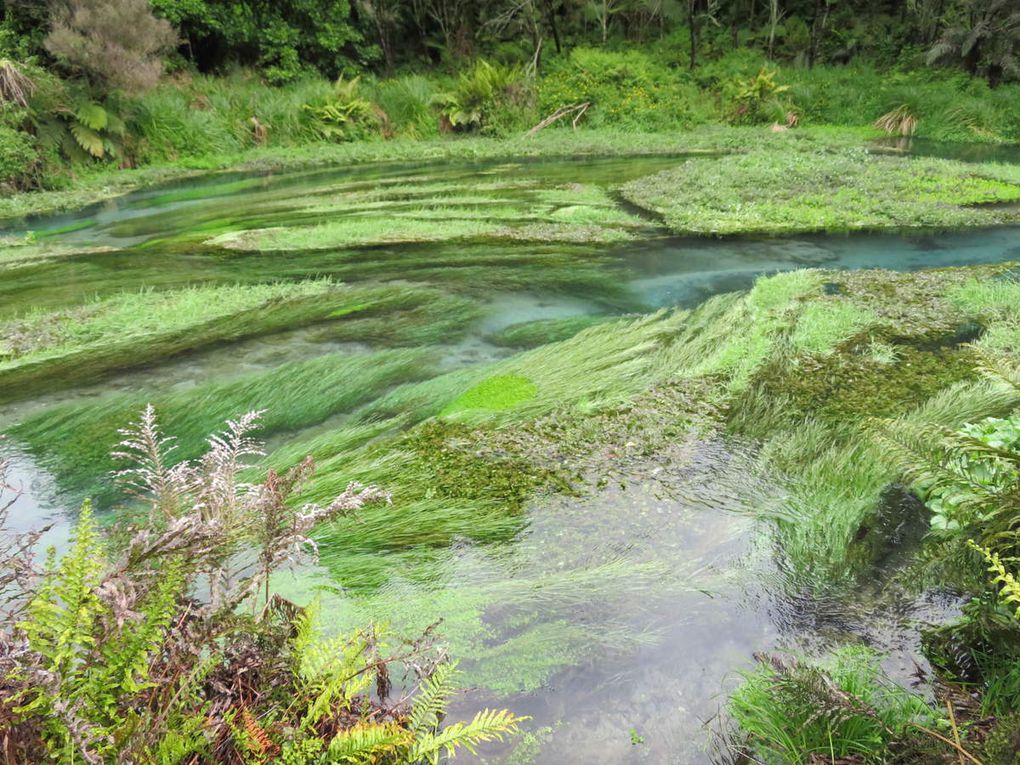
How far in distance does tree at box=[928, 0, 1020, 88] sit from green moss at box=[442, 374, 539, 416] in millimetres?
18563

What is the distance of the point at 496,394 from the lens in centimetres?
393

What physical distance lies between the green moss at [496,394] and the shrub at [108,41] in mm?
12579

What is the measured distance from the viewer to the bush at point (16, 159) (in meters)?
10.3

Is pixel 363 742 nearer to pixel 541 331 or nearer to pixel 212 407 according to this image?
pixel 212 407

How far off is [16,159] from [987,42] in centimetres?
2245

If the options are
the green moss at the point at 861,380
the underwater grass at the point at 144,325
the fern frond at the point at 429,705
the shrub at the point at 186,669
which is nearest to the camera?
the shrub at the point at 186,669

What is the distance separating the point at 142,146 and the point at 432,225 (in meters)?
9.53

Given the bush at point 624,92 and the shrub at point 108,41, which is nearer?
the shrub at point 108,41

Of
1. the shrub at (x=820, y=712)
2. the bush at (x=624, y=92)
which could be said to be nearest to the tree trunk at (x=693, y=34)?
the bush at (x=624, y=92)

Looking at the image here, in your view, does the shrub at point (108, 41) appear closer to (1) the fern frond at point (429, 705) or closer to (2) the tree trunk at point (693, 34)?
(2) the tree trunk at point (693, 34)

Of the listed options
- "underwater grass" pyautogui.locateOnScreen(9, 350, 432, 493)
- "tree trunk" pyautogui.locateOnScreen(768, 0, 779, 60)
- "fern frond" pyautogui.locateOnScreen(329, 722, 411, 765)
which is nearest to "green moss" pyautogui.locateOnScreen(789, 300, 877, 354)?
"underwater grass" pyautogui.locateOnScreen(9, 350, 432, 493)

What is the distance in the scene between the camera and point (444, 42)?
21.7m

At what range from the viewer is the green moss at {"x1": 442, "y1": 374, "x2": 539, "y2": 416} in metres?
3.80

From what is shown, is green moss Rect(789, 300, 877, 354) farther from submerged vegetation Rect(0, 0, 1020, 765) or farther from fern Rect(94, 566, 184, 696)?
fern Rect(94, 566, 184, 696)
